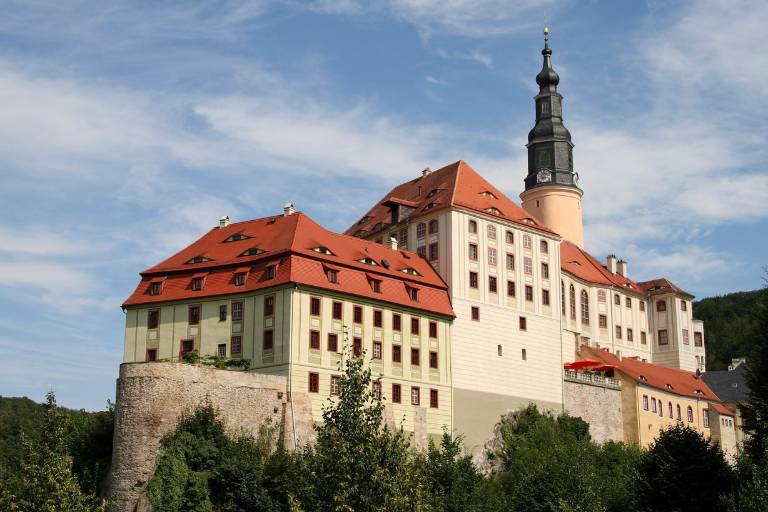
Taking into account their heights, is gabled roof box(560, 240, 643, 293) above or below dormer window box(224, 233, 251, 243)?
above

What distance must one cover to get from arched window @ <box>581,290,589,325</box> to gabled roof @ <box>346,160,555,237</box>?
12.4 meters

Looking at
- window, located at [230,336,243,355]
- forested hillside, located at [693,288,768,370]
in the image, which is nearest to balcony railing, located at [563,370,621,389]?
window, located at [230,336,243,355]

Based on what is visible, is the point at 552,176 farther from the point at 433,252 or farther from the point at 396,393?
the point at 396,393

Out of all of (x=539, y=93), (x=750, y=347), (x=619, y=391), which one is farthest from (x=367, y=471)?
(x=539, y=93)

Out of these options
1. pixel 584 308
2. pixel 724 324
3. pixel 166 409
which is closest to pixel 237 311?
pixel 166 409

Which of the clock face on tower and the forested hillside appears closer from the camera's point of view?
the clock face on tower

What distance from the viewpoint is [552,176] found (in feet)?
346

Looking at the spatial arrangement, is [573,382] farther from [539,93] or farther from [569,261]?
[539,93]

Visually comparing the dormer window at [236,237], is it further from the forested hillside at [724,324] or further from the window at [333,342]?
the forested hillside at [724,324]

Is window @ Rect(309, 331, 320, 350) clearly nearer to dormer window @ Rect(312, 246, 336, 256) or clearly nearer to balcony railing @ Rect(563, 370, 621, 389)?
dormer window @ Rect(312, 246, 336, 256)

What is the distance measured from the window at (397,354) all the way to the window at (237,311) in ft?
31.9

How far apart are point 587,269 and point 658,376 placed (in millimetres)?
12092

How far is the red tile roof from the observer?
68.2 m

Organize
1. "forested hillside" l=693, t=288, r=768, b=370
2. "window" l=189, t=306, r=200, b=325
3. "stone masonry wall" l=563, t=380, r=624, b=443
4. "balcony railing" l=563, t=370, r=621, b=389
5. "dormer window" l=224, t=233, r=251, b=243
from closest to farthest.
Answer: "window" l=189, t=306, r=200, b=325 < "dormer window" l=224, t=233, r=251, b=243 < "stone masonry wall" l=563, t=380, r=624, b=443 < "balcony railing" l=563, t=370, r=621, b=389 < "forested hillside" l=693, t=288, r=768, b=370
